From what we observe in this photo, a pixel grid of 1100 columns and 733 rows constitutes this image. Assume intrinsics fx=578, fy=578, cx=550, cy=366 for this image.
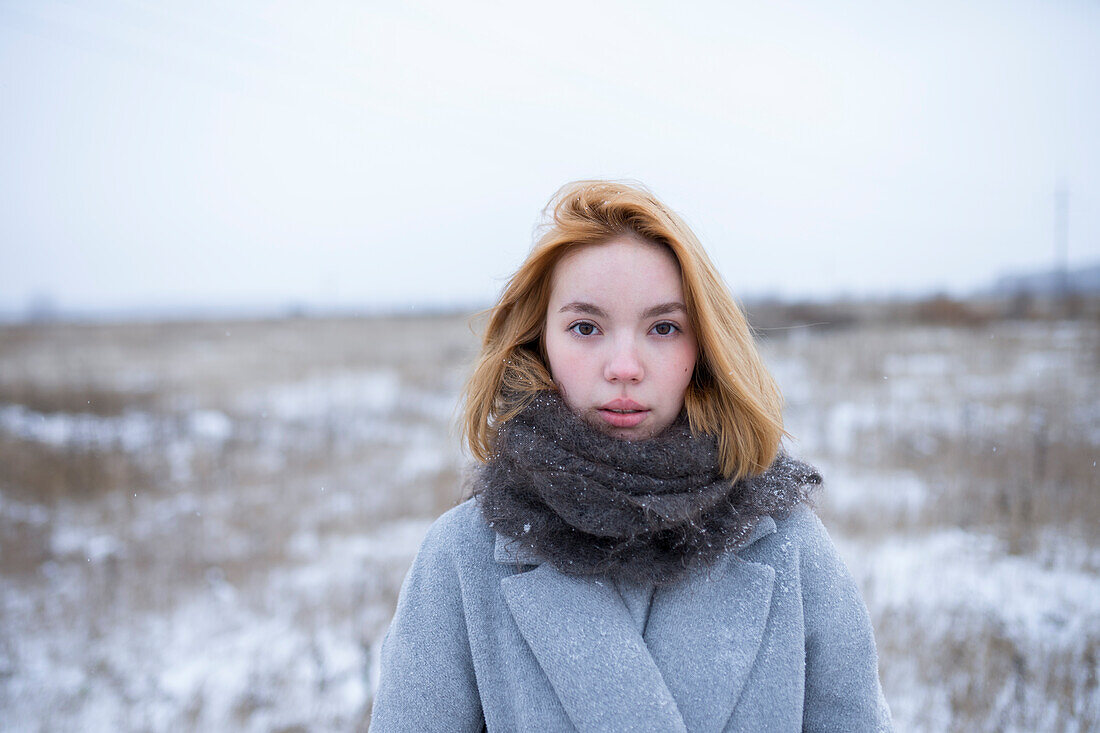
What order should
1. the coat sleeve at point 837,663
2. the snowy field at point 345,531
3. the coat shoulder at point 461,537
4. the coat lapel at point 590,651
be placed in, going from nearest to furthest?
the coat lapel at point 590,651 → the coat sleeve at point 837,663 → the coat shoulder at point 461,537 → the snowy field at point 345,531

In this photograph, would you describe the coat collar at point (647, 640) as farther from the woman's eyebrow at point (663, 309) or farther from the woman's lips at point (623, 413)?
the woman's eyebrow at point (663, 309)

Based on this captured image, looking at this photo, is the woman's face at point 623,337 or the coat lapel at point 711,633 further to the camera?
the woman's face at point 623,337

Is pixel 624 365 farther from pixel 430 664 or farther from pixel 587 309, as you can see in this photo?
pixel 430 664

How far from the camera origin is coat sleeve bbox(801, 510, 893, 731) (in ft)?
4.00

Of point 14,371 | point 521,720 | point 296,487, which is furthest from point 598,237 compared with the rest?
point 14,371

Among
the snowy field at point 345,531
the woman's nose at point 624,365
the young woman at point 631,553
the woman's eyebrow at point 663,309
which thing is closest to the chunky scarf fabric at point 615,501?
the young woman at point 631,553

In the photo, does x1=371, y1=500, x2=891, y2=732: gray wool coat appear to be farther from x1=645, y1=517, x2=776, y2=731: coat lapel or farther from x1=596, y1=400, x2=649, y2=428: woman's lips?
x1=596, y1=400, x2=649, y2=428: woman's lips

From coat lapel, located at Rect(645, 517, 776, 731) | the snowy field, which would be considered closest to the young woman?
coat lapel, located at Rect(645, 517, 776, 731)

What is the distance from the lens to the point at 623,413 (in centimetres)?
129

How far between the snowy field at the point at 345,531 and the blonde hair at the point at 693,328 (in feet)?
1.10

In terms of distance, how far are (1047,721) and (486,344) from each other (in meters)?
3.60

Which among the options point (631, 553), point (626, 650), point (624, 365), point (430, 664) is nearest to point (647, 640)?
point (626, 650)

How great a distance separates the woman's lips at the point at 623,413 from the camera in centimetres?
127

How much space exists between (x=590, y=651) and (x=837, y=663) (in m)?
0.54
